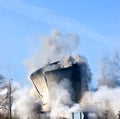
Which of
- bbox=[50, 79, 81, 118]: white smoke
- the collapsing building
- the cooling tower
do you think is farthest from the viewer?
the cooling tower

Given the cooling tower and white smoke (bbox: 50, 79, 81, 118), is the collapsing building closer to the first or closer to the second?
the cooling tower

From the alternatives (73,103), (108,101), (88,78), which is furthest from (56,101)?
(108,101)

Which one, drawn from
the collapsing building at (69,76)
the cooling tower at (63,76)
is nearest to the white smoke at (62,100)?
the collapsing building at (69,76)

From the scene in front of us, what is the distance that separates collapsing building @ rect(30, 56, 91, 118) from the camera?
9869 cm

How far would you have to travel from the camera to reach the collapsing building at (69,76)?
9869cm

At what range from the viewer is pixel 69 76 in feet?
327

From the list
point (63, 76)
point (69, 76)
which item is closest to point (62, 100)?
point (63, 76)

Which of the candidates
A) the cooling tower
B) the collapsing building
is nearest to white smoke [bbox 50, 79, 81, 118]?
the collapsing building

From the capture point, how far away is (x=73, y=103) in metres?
96.1

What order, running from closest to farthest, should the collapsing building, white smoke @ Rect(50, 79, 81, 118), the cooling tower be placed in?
white smoke @ Rect(50, 79, 81, 118) < the collapsing building < the cooling tower

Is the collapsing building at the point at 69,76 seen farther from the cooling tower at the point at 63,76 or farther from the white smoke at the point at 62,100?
the white smoke at the point at 62,100

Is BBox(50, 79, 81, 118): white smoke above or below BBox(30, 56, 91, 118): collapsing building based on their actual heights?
below

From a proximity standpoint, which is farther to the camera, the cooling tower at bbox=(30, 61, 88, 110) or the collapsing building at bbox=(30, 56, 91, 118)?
the cooling tower at bbox=(30, 61, 88, 110)

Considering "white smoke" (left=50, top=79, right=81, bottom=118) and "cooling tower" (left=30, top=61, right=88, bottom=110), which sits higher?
"cooling tower" (left=30, top=61, right=88, bottom=110)
